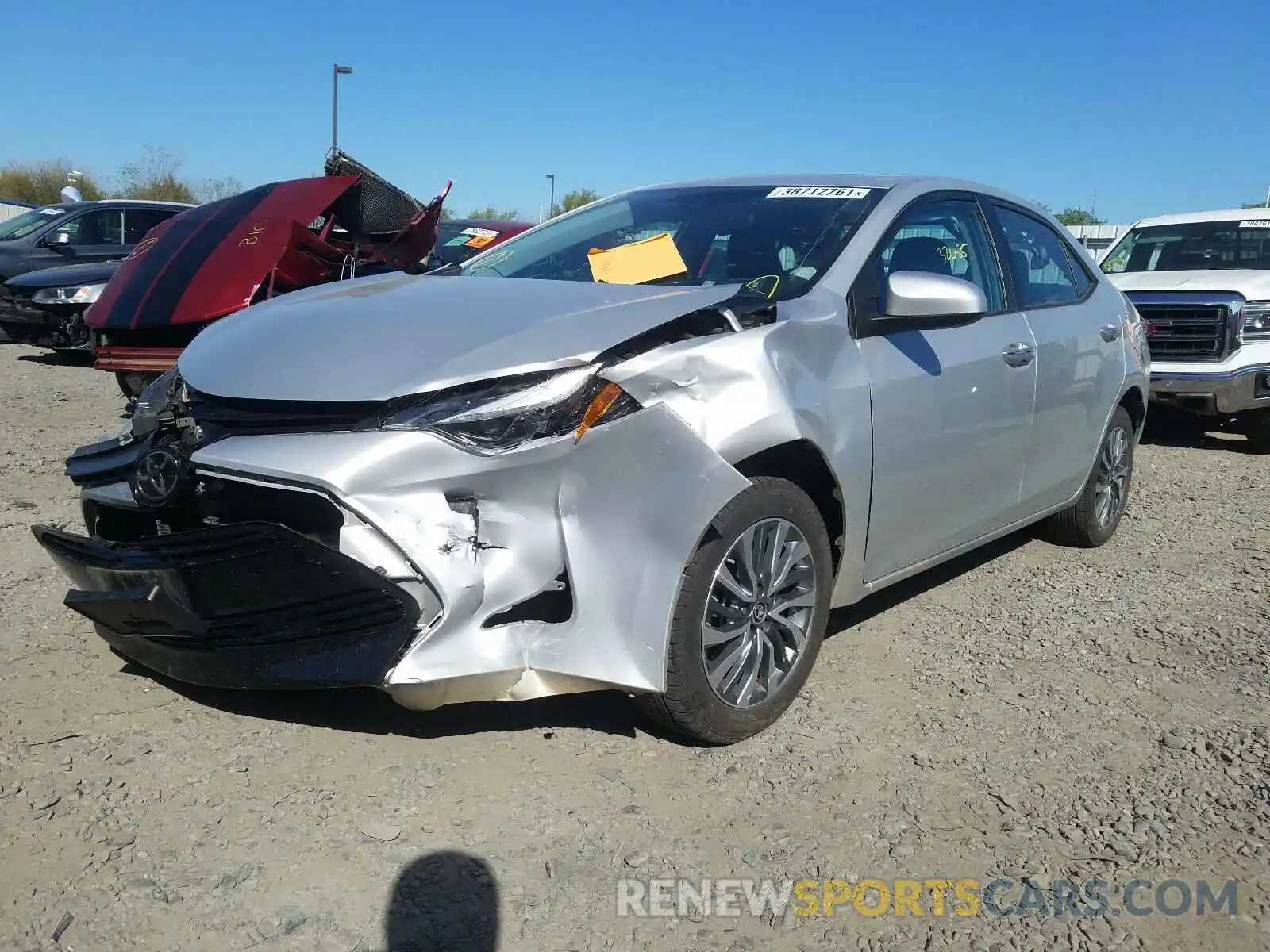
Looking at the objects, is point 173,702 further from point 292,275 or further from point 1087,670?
point 292,275

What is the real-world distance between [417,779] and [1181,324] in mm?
7680

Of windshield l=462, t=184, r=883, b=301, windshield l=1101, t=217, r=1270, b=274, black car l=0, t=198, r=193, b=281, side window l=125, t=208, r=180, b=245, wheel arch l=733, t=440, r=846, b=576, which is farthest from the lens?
side window l=125, t=208, r=180, b=245

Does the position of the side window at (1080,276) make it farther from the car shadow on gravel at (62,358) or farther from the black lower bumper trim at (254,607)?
the car shadow on gravel at (62,358)

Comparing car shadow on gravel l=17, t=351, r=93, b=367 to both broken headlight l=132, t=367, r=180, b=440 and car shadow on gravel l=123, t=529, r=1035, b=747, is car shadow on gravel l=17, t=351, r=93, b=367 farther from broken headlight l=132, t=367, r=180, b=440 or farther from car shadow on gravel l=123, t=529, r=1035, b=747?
car shadow on gravel l=123, t=529, r=1035, b=747

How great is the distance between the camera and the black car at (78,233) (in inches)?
456

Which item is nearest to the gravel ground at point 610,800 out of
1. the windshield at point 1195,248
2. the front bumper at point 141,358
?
the front bumper at point 141,358

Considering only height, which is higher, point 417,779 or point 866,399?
point 866,399

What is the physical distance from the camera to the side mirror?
342 centimetres

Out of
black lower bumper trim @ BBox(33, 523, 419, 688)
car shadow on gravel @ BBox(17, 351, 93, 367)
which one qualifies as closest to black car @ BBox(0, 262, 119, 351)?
car shadow on gravel @ BBox(17, 351, 93, 367)

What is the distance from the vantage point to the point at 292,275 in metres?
6.65

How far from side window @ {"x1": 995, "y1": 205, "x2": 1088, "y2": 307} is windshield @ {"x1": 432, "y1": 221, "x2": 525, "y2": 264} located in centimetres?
423

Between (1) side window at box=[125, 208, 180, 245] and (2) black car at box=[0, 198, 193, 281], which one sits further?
(1) side window at box=[125, 208, 180, 245]

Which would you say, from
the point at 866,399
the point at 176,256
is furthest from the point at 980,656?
the point at 176,256

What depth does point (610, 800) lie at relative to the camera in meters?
2.83
